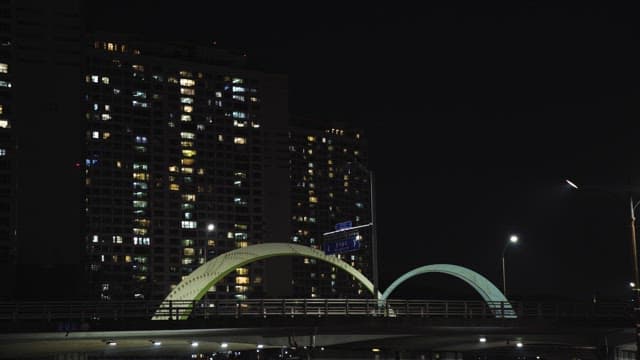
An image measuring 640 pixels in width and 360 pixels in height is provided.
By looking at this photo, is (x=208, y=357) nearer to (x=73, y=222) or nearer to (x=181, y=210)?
(x=73, y=222)

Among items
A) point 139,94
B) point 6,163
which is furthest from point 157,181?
point 6,163

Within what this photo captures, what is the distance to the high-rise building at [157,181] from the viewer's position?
178375 millimetres

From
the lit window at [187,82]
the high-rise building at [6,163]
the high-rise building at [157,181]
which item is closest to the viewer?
the high-rise building at [6,163]

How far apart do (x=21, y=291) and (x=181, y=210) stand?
5569 cm

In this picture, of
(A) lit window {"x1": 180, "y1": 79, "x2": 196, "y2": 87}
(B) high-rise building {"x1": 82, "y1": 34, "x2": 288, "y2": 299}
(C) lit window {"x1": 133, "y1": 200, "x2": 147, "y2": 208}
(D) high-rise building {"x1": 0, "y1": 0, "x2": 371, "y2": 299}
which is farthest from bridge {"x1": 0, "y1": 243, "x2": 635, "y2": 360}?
(A) lit window {"x1": 180, "y1": 79, "x2": 196, "y2": 87}

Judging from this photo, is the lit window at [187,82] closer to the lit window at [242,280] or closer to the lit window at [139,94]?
the lit window at [139,94]

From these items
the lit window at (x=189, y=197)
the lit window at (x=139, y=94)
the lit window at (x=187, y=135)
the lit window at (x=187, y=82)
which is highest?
the lit window at (x=187, y=82)

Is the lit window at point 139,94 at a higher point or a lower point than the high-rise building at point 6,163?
higher

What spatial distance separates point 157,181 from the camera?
613 ft

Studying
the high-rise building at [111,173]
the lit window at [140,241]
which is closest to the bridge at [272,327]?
the high-rise building at [111,173]

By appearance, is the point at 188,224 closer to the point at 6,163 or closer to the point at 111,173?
the point at 111,173

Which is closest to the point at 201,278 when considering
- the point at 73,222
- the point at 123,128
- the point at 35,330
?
the point at 35,330

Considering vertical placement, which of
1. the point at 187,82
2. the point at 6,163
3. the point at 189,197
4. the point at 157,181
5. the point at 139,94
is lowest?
the point at 189,197

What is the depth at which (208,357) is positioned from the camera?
142125 millimetres
